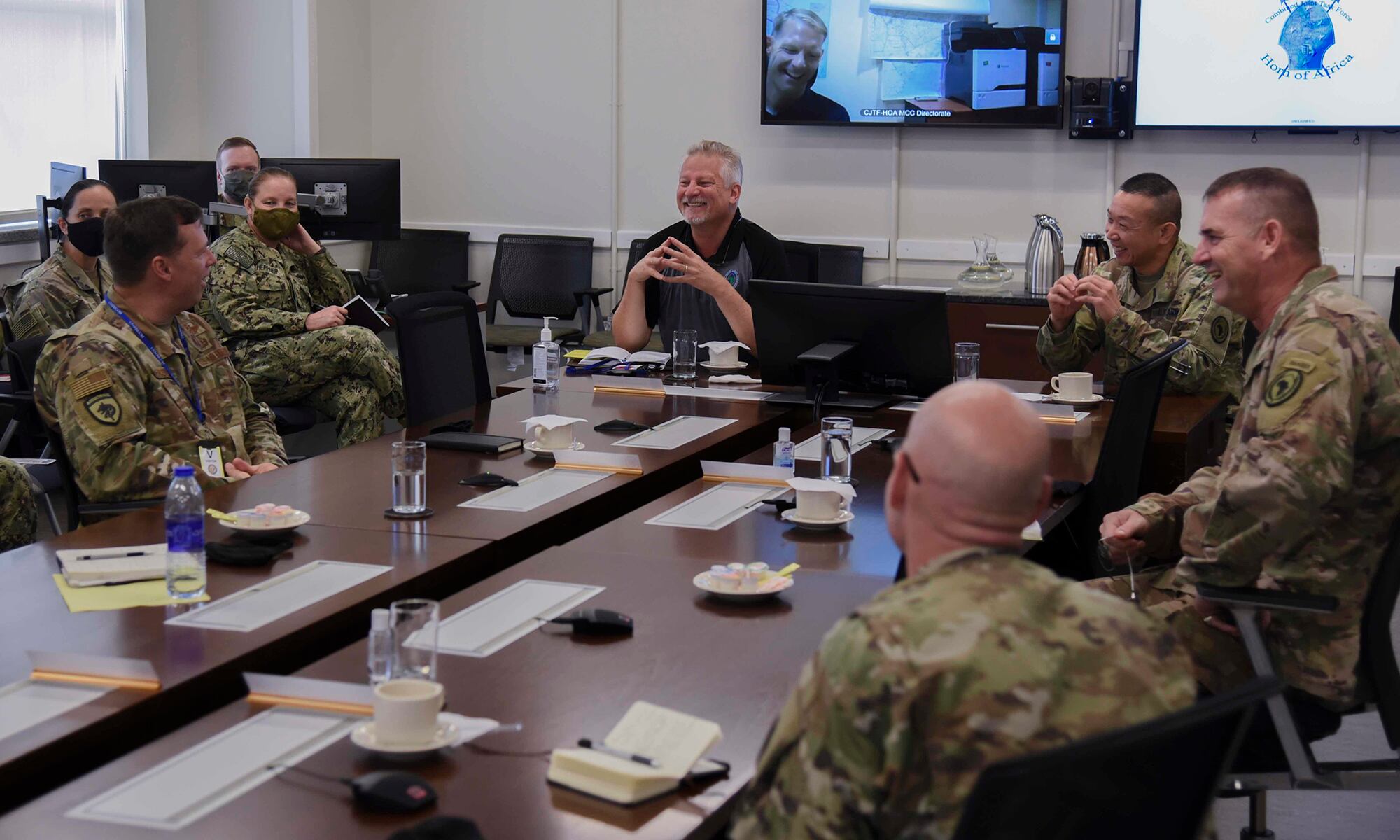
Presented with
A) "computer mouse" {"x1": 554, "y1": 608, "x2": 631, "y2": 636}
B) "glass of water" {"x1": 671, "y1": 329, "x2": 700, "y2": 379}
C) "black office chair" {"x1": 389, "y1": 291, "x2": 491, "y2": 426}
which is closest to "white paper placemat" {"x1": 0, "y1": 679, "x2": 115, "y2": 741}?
"computer mouse" {"x1": 554, "y1": 608, "x2": 631, "y2": 636}

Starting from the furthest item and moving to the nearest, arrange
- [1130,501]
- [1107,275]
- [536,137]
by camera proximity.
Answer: [536,137], [1107,275], [1130,501]

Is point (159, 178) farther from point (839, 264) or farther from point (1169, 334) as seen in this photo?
point (1169, 334)

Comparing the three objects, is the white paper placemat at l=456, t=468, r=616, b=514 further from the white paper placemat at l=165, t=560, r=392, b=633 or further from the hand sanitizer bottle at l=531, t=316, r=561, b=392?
the hand sanitizer bottle at l=531, t=316, r=561, b=392

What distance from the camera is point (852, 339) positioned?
4086 mm

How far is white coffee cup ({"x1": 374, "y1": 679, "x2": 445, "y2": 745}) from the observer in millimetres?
1702

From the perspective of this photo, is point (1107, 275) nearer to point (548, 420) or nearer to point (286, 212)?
point (548, 420)

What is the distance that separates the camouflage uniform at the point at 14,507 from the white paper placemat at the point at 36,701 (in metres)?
2.01

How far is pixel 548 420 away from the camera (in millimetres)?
3545

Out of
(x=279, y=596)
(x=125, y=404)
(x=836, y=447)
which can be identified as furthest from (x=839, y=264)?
(x=279, y=596)

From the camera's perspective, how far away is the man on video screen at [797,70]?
686cm

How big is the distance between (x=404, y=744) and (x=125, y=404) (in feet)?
6.21

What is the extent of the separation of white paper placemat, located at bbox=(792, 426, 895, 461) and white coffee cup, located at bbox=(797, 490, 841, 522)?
1.69 feet

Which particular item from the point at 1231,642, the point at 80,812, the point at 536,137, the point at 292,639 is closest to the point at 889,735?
the point at 80,812

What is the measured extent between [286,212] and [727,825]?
4.39m
